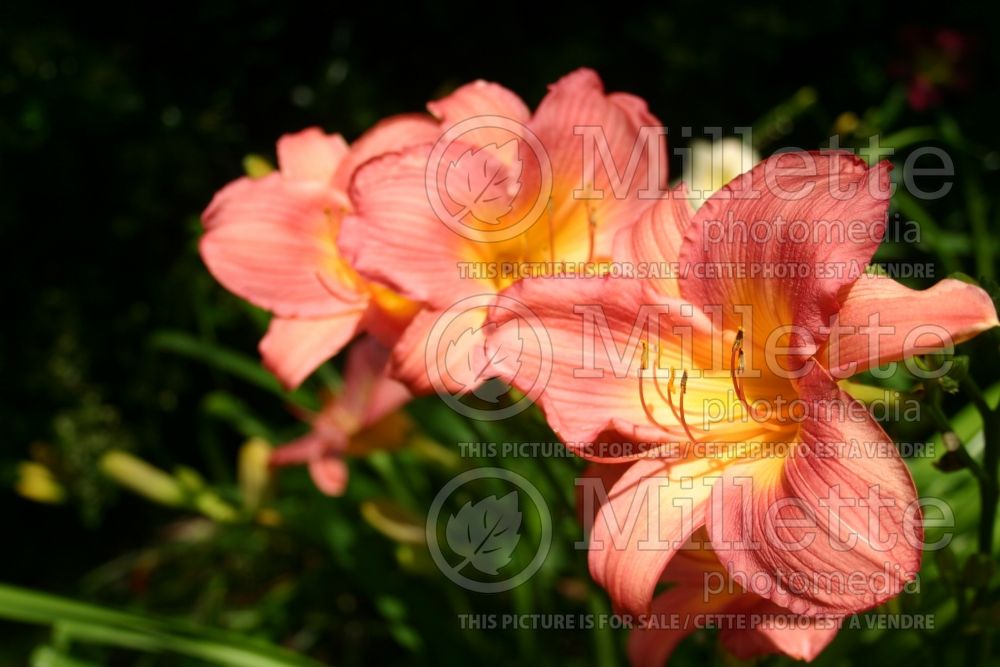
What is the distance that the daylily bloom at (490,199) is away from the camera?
2.27 ft

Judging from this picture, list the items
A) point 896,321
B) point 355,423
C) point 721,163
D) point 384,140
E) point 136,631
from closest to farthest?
point 896,321
point 384,140
point 136,631
point 721,163
point 355,423

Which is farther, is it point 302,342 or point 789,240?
point 302,342

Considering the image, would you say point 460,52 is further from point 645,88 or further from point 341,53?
point 645,88

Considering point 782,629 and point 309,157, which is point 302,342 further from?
point 782,629

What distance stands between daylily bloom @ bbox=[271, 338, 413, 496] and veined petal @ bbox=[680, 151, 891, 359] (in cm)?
43

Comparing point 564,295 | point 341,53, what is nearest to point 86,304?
point 341,53

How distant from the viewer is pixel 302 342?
2.55 feet

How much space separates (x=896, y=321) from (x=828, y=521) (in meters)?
0.13

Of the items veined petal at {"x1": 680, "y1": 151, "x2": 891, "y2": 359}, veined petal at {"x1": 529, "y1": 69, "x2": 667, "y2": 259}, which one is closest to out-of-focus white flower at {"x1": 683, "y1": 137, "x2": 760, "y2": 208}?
veined petal at {"x1": 529, "y1": 69, "x2": 667, "y2": 259}

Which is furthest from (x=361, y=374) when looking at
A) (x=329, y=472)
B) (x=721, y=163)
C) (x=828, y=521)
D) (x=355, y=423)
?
(x=828, y=521)

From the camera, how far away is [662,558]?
1.98 feet

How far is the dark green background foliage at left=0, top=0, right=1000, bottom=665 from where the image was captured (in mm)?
1581

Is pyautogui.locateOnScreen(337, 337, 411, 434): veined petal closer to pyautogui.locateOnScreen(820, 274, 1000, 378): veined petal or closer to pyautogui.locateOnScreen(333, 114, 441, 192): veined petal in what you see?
Result: pyautogui.locateOnScreen(333, 114, 441, 192): veined petal

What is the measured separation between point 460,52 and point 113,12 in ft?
2.43
